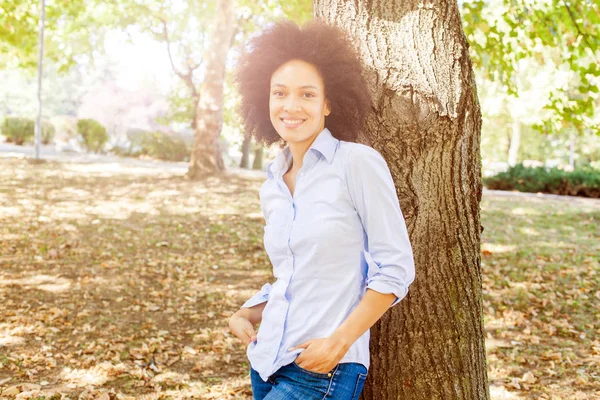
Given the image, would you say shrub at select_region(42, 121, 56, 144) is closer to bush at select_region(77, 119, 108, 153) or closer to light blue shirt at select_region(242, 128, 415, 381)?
bush at select_region(77, 119, 108, 153)

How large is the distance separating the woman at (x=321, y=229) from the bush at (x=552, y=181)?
16393mm

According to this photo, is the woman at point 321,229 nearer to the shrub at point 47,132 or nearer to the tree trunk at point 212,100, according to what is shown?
the tree trunk at point 212,100

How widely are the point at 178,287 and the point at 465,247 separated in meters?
4.79

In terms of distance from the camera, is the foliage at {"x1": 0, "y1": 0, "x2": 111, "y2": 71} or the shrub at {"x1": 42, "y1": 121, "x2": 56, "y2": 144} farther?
the shrub at {"x1": 42, "y1": 121, "x2": 56, "y2": 144}

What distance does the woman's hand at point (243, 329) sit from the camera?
2391 mm

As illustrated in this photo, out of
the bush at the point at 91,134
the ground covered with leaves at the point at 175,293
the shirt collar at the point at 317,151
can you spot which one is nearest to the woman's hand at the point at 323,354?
the shirt collar at the point at 317,151

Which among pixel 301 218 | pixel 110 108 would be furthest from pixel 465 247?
pixel 110 108

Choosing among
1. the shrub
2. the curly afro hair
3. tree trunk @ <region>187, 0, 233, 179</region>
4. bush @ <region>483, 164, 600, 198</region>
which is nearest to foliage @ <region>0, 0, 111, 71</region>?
tree trunk @ <region>187, 0, 233, 179</region>

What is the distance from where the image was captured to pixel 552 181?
17281 mm

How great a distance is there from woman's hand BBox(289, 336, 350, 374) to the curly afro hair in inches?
33.2

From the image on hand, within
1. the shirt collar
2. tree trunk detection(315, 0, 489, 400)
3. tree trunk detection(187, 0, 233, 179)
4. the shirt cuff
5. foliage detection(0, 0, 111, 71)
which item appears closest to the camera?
the shirt cuff

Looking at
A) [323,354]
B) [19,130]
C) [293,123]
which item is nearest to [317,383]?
[323,354]

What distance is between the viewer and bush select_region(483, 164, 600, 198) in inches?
668

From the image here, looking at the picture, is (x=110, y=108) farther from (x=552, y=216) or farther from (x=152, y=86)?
(x=552, y=216)
